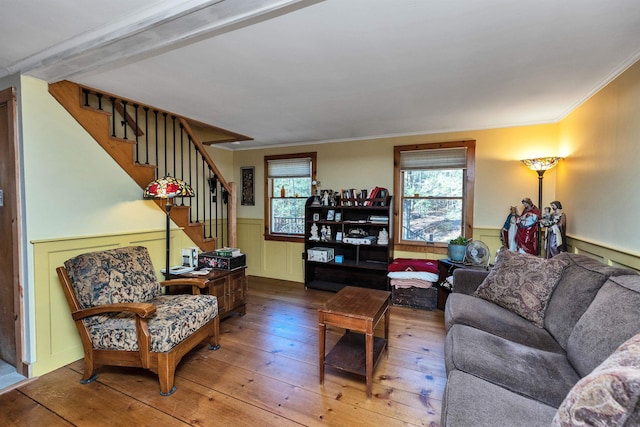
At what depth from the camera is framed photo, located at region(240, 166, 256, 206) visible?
531 cm

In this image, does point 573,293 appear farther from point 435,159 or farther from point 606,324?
point 435,159

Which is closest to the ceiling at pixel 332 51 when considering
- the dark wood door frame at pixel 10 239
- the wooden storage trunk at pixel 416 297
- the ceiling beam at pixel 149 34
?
the ceiling beam at pixel 149 34

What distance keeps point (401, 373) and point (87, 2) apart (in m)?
3.04

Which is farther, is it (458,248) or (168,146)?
(168,146)

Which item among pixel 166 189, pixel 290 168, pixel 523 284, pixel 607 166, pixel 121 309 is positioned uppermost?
pixel 290 168

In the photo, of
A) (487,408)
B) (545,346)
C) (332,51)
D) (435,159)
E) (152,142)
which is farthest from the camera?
(435,159)

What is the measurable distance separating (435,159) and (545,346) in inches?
108

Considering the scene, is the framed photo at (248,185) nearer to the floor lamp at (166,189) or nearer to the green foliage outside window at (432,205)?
the floor lamp at (166,189)

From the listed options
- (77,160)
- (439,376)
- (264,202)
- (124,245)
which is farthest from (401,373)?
(264,202)

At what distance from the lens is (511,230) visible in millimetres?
3457

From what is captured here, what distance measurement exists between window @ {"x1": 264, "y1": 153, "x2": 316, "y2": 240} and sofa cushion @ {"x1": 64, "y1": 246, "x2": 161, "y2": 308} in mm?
2595

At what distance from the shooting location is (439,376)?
2225 mm

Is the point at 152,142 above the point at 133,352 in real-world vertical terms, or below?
above

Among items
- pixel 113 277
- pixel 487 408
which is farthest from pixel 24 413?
pixel 487 408
